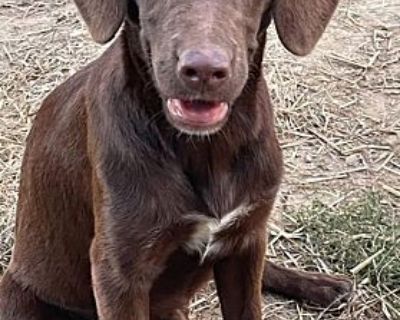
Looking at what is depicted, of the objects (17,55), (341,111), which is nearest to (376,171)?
(341,111)

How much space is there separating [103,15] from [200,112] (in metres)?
0.39

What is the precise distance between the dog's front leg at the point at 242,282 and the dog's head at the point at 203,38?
66 centimetres

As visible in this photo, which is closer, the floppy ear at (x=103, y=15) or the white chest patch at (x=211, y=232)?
the floppy ear at (x=103, y=15)

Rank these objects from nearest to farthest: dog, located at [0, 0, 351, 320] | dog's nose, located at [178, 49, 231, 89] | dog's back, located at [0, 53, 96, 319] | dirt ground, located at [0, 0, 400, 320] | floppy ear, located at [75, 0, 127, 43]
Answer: dog's nose, located at [178, 49, 231, 89] → dog, located at [0, 0, 351, 320] → floppy ear, located at [75, 0, 127, 43] → dog's back, located at [0, 53, 96, 319] → dirt ground, located at [0, 0, 400, 320]

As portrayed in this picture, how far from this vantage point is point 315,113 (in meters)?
4.85

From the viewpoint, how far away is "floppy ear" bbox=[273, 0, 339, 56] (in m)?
2.93

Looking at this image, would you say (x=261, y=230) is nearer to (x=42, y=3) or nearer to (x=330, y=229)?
(x=330, y=229)

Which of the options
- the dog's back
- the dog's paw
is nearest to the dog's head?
the dog's back

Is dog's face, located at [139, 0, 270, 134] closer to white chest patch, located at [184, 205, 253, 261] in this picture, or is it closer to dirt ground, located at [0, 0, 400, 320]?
white chest patch, located at [184, 205, 253, 261]

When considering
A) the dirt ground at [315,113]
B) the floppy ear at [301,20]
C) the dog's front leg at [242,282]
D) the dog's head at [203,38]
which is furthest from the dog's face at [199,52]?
the dirt ground at [315,113]

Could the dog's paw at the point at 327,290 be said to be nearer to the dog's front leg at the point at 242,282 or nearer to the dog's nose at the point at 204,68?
the dog's front leg at the point at 242,282

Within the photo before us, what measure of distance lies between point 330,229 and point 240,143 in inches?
44.3

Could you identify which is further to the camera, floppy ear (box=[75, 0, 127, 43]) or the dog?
floppy ear (box=[75, 0, 127, 43])

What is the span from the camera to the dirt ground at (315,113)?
407 cm
